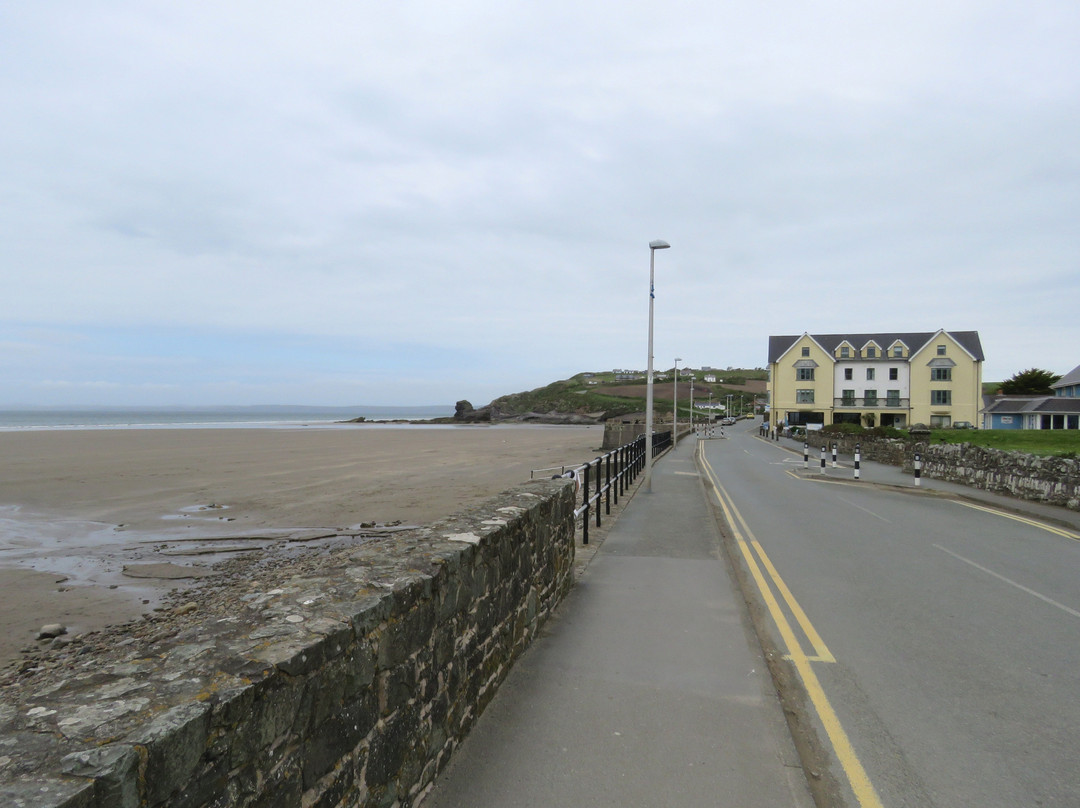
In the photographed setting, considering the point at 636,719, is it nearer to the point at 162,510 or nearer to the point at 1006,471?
the point at 162,510

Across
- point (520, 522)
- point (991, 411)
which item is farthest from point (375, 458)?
point (991, 411)

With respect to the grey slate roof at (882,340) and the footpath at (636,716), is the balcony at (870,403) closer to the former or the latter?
the grey slate roof at (882,340)

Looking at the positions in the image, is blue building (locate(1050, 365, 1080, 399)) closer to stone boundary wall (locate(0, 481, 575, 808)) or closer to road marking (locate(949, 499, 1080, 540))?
road marking (locate(949, 499, 1080, 540))

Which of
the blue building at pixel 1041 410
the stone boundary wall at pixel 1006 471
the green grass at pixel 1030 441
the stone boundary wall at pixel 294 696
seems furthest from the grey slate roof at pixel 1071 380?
the stone boundary wall at pixel 294 696

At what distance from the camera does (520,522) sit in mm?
5270

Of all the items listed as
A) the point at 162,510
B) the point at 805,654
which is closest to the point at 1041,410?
the point at 805,654

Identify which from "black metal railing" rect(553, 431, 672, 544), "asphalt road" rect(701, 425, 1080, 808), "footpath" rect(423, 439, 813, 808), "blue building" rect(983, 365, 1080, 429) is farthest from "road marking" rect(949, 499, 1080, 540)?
"blue building" rect(983, 365, 1080, 429)

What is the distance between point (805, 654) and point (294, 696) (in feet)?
15.6

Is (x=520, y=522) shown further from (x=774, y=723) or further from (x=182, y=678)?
(x=182, y=678)

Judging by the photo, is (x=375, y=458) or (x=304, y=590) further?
(x=375, y=458)

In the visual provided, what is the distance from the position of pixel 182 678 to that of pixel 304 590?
0.96 m

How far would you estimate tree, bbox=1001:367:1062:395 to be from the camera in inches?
3391

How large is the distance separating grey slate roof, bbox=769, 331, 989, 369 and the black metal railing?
5593 cm

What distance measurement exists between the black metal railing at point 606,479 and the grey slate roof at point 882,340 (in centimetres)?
5593
